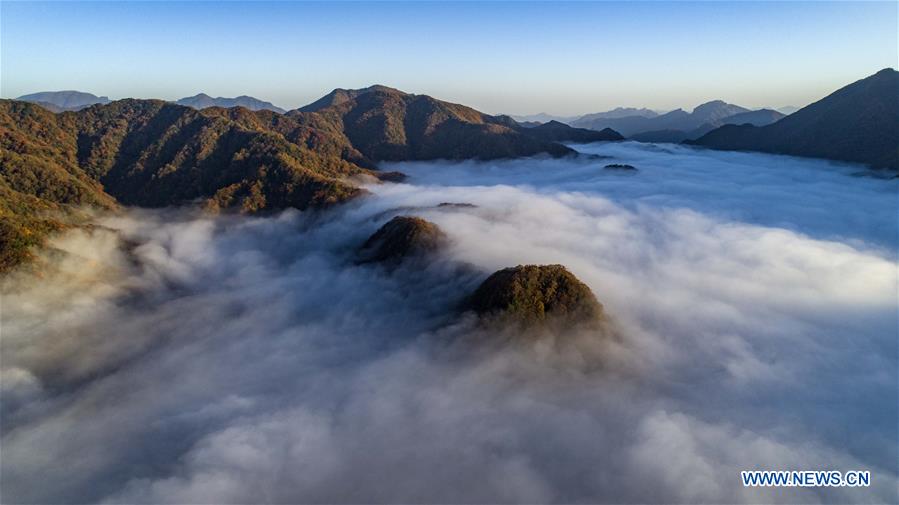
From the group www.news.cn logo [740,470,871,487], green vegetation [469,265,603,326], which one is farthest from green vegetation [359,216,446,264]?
www.news.cn logo [740,470,871,487]

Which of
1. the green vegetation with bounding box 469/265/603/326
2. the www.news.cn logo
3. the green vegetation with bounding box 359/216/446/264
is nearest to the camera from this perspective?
the www.news.cn logo

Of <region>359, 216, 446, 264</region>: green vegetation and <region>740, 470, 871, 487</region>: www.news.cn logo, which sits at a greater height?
<region>359, 216, 446, 264</region>: green vegetation

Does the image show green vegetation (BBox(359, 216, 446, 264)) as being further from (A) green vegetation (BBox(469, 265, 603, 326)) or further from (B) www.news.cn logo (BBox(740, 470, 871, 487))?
(B) www.news.cn logo (BBox(740, 470, 871, 487))

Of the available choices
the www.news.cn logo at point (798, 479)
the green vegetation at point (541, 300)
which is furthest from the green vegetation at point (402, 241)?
the www.news.cn logo at point (798, 479)

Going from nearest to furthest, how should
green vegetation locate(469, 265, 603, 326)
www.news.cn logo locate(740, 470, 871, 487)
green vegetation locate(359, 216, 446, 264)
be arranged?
www.news.cn logo locate(740, 470, 871, 487) < green vegetation locate(469, 265, 603, 326) < green vegetation locate(359, 216, 446, 264)

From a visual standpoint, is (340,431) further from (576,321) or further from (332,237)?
(332,237)

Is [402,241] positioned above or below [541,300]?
above

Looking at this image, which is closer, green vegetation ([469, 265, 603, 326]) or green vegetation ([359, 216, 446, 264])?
green vegetation ([469, 265, 603, 326])

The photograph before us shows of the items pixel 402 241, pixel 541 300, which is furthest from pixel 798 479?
pixel 402 241

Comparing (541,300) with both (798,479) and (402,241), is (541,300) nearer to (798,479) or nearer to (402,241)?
(798,479)

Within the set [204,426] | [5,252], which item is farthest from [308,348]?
[5,252]
